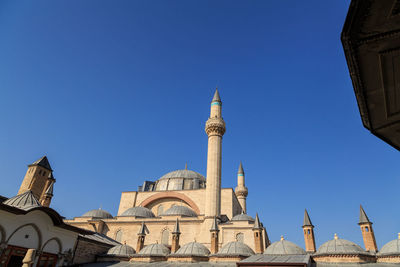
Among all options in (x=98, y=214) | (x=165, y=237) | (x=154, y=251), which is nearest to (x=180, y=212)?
(x=165, y=237)

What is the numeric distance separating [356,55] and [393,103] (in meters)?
0.89

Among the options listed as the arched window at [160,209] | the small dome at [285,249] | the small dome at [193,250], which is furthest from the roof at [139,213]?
the small dome at [285,249]

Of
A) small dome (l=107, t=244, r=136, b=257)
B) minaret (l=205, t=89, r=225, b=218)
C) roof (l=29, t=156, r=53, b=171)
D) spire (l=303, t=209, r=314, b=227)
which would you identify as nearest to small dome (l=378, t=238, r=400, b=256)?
spire (l=303, t=209, r=314, b=227)

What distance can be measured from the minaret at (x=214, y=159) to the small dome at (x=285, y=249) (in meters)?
8.01

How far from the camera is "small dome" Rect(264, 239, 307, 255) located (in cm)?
1675

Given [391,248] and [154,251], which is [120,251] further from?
[391,248]

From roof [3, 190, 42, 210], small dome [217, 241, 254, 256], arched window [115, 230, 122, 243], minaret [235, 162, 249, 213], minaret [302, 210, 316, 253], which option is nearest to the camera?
roof [3, 190, 42, 210]

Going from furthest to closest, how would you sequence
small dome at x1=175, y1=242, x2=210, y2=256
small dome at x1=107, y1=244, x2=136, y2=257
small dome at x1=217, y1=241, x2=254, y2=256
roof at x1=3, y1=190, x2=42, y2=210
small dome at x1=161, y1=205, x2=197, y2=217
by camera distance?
small dome at x1=161, y1=205, x2=197, y2=217, small dome at x1=107, y1=244, x2=136, y2=257, small dome at x1=175, y1=242, x2=210, y2=256, small dome at x1=217, y1=241, x2=254, y2=256, roof at x1=3, y1=190, x2=42, y2=210

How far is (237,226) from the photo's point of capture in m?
24.1

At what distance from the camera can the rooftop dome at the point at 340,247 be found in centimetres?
1504

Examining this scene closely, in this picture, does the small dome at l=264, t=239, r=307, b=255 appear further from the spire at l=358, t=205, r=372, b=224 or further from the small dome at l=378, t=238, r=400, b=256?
the spire at l=358, t=205, r=372, b=224

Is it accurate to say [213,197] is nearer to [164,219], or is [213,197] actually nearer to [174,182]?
[164,219]

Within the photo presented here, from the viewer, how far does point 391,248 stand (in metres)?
15.2

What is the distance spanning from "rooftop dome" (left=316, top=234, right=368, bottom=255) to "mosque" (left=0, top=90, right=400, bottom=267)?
0.16ft
